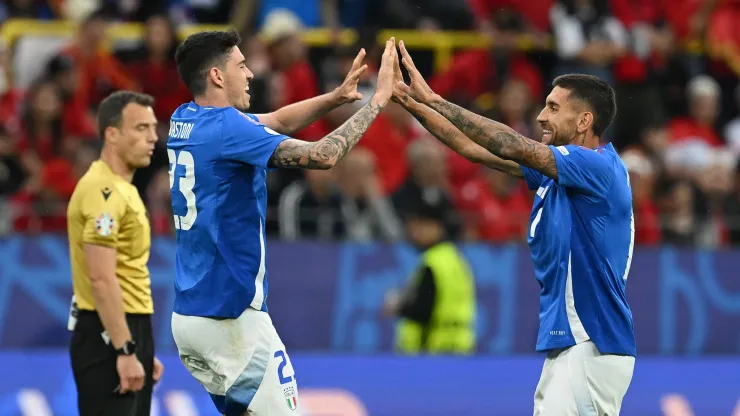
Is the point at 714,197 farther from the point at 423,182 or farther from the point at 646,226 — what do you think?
the point at 423,182

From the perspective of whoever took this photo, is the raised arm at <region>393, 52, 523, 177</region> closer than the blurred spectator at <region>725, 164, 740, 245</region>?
Yes

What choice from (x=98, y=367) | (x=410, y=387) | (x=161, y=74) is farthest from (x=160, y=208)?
(x=98, y=367)

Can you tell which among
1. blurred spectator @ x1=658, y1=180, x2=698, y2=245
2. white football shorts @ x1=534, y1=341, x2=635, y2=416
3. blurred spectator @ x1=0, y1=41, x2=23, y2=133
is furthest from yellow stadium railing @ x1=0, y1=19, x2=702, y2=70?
white football shorts @ x1=534, y1=341, x2=635, y2=416

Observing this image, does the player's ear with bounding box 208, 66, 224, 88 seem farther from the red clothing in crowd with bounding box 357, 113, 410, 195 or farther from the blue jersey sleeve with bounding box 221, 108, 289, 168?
the red clothing in crowd with bounding box 357, 113, 410, 195

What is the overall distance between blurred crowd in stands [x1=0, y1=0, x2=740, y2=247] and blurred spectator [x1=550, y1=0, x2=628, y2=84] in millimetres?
24

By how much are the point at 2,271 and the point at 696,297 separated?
23.0 feet

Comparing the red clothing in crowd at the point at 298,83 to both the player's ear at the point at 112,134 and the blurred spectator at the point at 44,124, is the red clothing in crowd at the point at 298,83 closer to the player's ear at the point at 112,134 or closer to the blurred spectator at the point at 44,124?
the blurred spectator at the point at 44,124

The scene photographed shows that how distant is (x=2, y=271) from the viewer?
1184 cm

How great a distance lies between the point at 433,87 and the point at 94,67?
13.0 ft

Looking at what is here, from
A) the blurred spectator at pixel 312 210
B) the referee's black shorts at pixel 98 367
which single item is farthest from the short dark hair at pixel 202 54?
the blurred spectator at pixel 312 210

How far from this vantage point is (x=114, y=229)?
25.8 feet

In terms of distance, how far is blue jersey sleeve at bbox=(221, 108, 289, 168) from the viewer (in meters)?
6.75

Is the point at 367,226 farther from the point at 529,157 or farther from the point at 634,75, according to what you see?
the point at 529,157

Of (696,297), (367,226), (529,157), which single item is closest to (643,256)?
(696,297)
